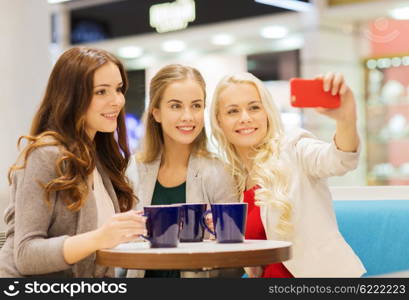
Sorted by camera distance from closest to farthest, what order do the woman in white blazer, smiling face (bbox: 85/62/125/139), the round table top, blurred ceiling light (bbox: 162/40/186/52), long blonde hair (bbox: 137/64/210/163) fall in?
the round table top → smiling face (bbox: 85/62/125/139) → the woman in white blazer → long blonde hair (bbox: 137/64/210/163) → blurred ceiling light (bbox: 162/40/186/52)

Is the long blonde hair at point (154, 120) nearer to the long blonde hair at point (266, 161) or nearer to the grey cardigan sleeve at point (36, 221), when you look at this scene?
the long blonde hair at point (266, 161)

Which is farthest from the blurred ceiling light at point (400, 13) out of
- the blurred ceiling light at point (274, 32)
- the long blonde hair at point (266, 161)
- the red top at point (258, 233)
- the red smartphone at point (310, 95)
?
the red smartphone at point (310, 95)

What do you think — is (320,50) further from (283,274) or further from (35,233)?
(35,233)

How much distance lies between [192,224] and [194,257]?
14.5 inches

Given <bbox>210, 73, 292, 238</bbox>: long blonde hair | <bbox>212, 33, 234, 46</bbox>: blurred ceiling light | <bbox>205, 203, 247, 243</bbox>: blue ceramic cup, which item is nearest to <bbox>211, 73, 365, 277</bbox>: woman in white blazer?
<bbox>210, 73, 292, 238</bbox>: long blonde hair

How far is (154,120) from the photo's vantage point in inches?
116

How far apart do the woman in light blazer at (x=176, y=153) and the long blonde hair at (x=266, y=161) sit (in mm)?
65

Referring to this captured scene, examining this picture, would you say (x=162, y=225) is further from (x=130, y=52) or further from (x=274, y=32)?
(x=130, y=52)

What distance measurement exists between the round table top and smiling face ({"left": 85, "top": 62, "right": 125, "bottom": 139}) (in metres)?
0.50

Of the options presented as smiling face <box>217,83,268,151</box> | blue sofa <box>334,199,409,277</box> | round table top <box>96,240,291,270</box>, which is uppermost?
smiling face <box>217,83,268,151</box>

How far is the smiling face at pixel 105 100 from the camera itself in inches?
88.3

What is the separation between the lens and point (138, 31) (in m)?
→ 8.14

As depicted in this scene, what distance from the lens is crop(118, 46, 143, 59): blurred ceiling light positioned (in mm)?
8250

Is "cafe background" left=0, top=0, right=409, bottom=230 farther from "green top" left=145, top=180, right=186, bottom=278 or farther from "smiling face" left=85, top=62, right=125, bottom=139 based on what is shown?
"smiling face" left=85, top=62, right=125, bottom=139
